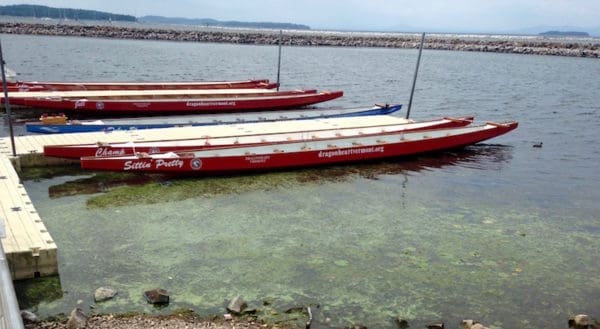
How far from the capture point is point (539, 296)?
28.9 ft

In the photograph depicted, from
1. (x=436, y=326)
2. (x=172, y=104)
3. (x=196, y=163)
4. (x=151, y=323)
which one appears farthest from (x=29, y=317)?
(x=172, y=104)

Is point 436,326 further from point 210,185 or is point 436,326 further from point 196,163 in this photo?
point 196,163

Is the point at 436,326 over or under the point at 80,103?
under

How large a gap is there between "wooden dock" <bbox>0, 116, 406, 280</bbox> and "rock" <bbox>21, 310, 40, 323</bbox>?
3.78 ft

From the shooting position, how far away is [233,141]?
15.7 metres

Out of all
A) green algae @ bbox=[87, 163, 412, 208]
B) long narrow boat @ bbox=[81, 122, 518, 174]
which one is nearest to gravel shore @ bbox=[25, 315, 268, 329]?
green algae @ bbox=[87, 163, 412, 208]

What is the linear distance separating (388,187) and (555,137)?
13.4 m

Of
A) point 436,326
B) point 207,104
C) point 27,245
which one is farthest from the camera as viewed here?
point 207,104

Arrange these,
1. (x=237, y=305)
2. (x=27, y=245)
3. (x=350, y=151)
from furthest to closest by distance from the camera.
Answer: (x=350, y=151), (x=27, y=245), (x=237, y=305)

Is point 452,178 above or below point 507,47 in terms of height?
below

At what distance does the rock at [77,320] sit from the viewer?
679 centimetres

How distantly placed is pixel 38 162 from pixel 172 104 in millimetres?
9601

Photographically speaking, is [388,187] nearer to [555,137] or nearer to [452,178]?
Answer: [452,178]

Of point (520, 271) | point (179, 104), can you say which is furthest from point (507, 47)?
point (520, 271)
